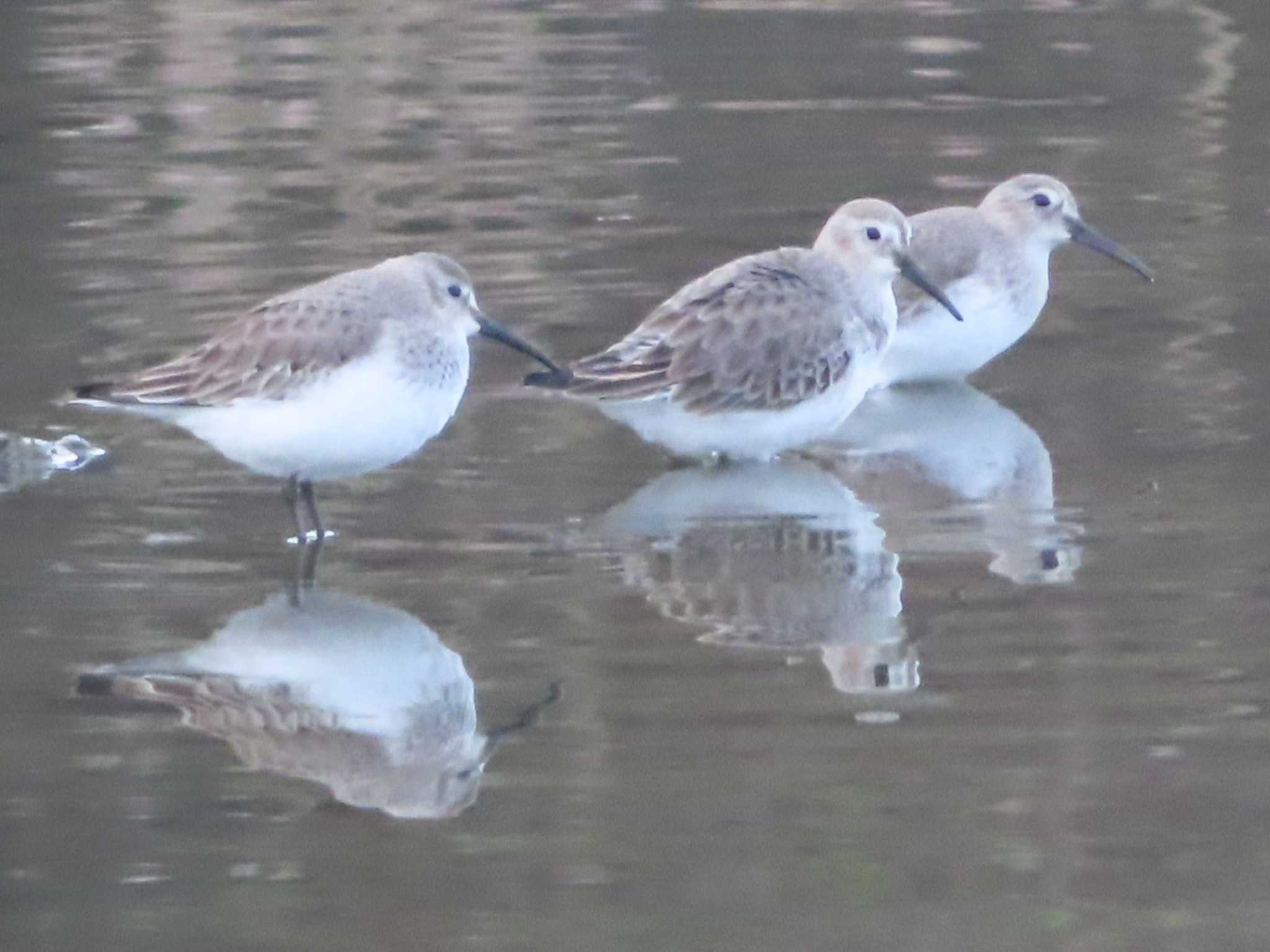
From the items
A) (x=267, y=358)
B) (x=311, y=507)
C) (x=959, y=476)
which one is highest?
(x=267, y=358)

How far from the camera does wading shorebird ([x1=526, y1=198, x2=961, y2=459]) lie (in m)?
10.1

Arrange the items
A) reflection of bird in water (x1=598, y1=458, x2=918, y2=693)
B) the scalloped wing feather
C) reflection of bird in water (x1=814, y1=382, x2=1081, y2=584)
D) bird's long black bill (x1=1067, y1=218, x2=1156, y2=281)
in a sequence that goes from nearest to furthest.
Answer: reflection of bird in water (x1=598, y1=458, x2=918, y2=693) → the scalloped wing feather → reflection of bird in water (x1=814, y1=382, x2=1081, y2=584) → bird's long black bill (x1=1067, y1=218, x2=1156, y2=281)

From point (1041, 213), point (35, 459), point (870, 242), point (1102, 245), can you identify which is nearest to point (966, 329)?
point (870, 242)

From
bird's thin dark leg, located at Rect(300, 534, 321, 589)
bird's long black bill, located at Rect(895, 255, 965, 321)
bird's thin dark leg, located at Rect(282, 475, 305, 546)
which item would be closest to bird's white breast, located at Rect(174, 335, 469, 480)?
bird's thin dark leg, located at Rect(282, 475, 305, 546)

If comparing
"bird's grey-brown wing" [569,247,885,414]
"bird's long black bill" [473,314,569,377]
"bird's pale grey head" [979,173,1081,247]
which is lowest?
"bird's pale grey head" [979,173,1081,247]

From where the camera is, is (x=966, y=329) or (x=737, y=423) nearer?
(x=737, y=423)

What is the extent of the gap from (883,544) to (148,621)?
100 inches

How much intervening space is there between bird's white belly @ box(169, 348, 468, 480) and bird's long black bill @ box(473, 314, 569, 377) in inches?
22.4

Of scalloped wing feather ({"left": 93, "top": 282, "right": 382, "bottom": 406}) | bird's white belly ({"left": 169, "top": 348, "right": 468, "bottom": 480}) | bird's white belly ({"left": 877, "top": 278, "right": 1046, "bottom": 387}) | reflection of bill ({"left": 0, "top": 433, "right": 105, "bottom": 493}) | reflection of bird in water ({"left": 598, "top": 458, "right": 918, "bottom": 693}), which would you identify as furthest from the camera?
bird's white belly ({"left": 877, "top": 278, "right": 1046, "bottom": 387})

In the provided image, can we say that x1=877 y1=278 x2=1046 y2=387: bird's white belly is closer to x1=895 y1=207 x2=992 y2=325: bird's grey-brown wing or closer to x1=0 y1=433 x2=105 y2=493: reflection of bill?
x1=895 y1=207 x2=992 y2=325: bird's grey-brown wing

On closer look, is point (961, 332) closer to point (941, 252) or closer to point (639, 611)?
point (941, 252)

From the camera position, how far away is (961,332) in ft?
38.0

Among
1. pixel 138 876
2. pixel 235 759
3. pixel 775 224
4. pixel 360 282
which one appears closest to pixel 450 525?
pixel 360 282

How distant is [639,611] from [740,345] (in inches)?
75.9
